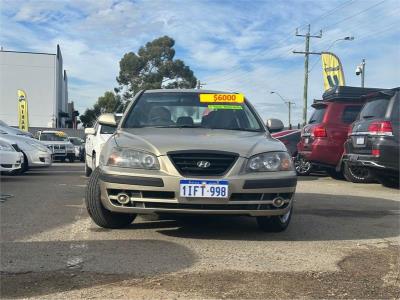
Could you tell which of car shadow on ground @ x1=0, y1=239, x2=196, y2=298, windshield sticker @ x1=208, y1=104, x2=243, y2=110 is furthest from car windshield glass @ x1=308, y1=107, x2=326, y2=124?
car shadow on ground @ x1=0, y1=239, x2=196, y2=298

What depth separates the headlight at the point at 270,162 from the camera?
4.89 meters

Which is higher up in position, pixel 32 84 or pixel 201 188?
pixel 32 84

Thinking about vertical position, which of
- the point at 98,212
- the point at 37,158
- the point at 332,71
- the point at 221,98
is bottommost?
the point at 98,212

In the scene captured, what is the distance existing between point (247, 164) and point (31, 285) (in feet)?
7.15

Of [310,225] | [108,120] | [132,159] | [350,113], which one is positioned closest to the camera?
[132,159]

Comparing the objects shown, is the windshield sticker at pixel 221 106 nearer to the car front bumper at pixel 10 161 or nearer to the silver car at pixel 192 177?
the silver car at pixel 192 177

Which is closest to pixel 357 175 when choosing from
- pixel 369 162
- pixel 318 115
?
pixel 318 115

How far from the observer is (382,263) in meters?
4.36

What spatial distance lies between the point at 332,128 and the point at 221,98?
5.22m

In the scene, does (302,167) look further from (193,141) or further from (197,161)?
(197,161)

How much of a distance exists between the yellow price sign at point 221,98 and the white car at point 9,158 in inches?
220

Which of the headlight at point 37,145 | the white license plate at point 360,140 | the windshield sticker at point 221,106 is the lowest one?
the headlight at point 37,145

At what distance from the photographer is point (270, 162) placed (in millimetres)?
4988

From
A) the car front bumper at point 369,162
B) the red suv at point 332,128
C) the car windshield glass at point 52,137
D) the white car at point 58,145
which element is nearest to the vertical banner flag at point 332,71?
the white car at point 58,145
